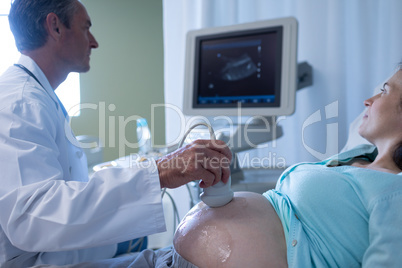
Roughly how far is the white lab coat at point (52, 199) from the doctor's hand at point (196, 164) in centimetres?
3

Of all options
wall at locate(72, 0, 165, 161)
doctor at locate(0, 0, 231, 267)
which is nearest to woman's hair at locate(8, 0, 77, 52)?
doctor at locate(0, 0, 231, 267)

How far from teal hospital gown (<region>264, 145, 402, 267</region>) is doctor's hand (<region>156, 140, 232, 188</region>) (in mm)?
235

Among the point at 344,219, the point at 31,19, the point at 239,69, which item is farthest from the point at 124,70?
the point at 344,219

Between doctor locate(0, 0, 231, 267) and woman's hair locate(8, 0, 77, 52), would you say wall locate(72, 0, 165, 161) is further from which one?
doctor locate(0, 0, 231, 267)

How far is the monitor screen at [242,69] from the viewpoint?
4.93 ft

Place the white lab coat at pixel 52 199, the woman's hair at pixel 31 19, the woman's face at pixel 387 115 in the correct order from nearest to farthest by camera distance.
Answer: the white lab coat at pixel 52 199
the woman's face at pixel 387 115
the woman's hair at pixel 31 19

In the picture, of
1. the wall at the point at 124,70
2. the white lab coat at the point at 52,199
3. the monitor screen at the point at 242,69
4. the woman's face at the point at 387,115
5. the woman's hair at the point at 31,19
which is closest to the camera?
the white lab coat at the point at 52,199

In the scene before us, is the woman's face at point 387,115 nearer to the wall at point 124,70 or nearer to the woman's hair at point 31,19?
the woman's hair at point 31,19

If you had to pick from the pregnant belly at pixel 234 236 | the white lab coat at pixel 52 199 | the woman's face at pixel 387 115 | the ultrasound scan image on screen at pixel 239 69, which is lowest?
the pregnant belly at pixel 234 236

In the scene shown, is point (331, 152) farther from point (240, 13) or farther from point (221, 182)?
point (221, 182)

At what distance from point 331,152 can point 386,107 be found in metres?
0.81

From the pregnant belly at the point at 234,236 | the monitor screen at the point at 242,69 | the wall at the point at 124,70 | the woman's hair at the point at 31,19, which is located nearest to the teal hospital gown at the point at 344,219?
the pregnant belly at the point at 234,236

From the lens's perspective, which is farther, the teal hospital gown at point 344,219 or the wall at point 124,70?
the wall at point 124,70

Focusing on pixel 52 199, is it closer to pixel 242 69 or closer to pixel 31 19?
pixel 31 19
